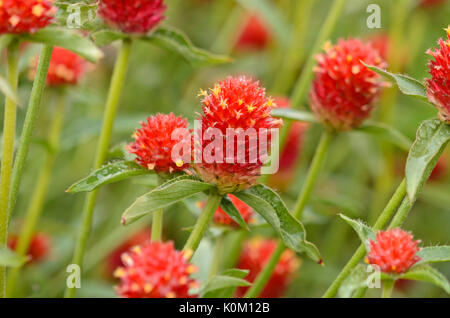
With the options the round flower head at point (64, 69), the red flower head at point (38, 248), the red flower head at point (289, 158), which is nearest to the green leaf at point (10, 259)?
the round flower head at point (64, 69)

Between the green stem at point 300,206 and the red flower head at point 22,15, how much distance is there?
81cm

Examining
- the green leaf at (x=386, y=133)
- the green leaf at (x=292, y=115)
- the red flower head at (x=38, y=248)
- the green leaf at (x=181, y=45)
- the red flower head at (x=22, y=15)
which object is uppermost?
the red flower head at (x=22, y=15)

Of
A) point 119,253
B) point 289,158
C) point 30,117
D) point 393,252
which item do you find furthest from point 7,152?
point 289,158

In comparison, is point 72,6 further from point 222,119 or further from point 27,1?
point 222,119

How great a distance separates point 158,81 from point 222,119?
1.93 meters

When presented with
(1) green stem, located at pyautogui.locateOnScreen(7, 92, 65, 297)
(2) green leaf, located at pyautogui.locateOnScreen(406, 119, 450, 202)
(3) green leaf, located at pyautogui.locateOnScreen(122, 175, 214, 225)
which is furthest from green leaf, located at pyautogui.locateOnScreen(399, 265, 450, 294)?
(1) green stem, located at pyautogui.locateOnScreen(7, 92, 65, 297)

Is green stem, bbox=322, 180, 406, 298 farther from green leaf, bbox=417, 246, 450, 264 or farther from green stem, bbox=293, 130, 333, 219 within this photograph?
green stem, bbox=293, 130, 333, 219

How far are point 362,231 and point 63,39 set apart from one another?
726mm

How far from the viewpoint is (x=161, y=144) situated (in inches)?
56.4

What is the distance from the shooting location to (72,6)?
1.41 meters

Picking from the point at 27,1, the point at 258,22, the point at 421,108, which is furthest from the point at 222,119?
the point at 258,22

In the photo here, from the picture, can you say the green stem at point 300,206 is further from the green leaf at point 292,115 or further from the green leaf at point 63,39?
the green leaf at point 63,39

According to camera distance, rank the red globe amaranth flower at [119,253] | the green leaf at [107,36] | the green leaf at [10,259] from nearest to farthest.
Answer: the green leaf at [10,259], the green leaf at [107,36], the red globe amaranth flower at [119,253]

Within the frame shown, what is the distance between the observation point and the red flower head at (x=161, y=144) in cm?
143
